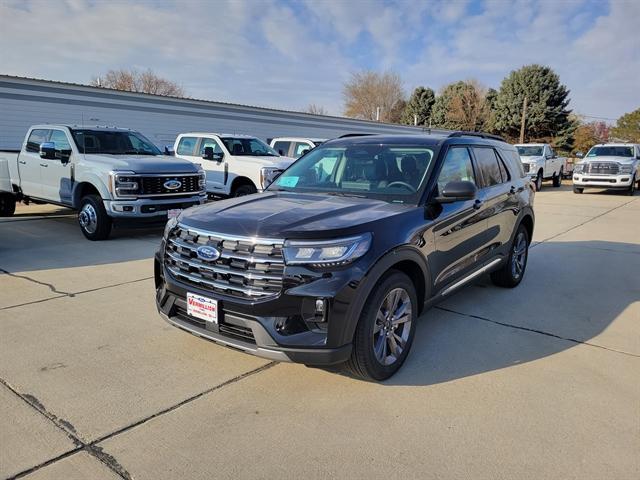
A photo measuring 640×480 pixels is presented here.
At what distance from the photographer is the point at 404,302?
344 cm

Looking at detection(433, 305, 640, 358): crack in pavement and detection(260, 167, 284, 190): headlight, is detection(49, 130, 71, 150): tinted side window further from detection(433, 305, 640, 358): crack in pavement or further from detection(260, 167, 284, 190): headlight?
detection(433, 305, 640, 358): crack in pavement

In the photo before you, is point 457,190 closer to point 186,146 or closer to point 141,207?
point 141,207

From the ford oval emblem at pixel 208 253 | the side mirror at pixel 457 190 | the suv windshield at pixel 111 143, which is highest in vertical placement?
the suv windshield at pixel 111 143

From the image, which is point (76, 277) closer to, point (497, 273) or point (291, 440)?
point (291, 440)

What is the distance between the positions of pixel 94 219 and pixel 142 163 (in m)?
1.19

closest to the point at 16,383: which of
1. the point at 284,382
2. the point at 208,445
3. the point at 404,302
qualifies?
the point at 208,445

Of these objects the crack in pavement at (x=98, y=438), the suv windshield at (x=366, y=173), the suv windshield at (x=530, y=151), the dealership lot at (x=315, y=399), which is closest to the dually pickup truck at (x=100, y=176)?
the dealership lot at (x=315, y=399)

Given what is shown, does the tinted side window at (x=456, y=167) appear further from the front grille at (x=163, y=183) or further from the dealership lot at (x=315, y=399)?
the front grille at (x=163, y=183)

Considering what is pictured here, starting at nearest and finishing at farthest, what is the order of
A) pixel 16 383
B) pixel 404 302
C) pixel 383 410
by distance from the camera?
pixel 383 410 < pixel 16 383 < pixel 404 302

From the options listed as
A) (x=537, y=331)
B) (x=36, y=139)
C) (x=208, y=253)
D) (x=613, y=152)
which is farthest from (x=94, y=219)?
(x=613, y=152)

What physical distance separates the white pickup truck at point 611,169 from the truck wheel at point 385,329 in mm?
17612

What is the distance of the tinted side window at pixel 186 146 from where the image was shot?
12023 mm

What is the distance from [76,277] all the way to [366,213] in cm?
408

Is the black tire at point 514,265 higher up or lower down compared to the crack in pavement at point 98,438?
higher up
